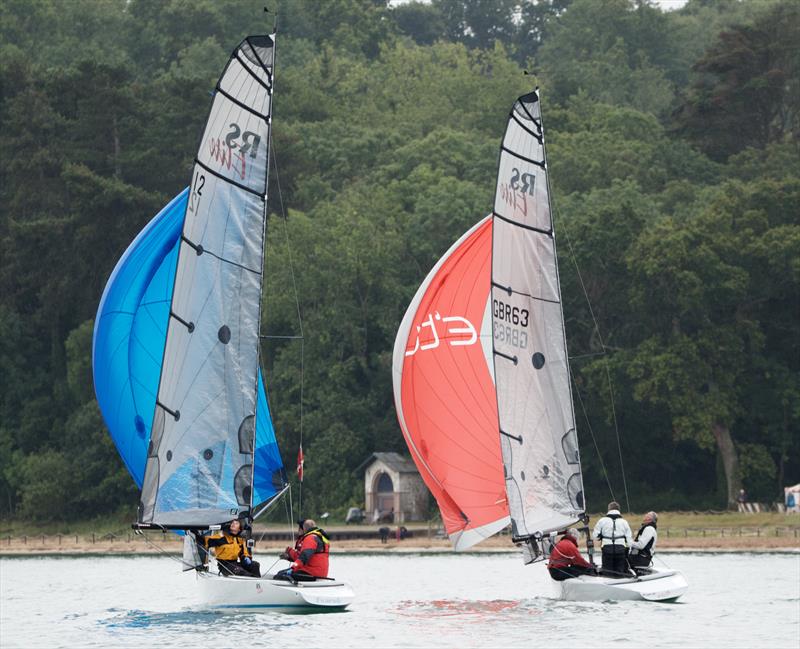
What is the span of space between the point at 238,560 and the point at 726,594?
41.1ft

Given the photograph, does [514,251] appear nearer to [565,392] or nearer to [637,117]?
[565,392]

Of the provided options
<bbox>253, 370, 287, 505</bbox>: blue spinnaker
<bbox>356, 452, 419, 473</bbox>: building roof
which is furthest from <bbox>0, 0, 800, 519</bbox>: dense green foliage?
<bbox>253, 370, 287, 505</bbox>: blue spinnaker

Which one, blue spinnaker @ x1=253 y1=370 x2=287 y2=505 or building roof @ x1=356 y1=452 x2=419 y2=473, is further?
building roof @ x1=356 y1=452 x2=419 y2=473

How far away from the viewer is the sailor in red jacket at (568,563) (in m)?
34.6

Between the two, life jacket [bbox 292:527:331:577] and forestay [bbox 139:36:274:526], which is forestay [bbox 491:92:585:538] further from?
forestay [bbox 139:36:274:526]

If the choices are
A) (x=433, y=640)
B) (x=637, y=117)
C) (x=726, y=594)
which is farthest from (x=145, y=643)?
(x=637, y=117)

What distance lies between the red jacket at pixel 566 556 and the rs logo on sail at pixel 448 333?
17.2ft

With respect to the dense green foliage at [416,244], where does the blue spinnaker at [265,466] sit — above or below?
below

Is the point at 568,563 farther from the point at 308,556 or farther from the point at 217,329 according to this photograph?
the point at 217,329

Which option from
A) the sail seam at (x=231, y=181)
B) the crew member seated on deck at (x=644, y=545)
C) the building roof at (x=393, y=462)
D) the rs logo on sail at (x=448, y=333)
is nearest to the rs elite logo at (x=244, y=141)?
the sail seam at (x=231, y=181)

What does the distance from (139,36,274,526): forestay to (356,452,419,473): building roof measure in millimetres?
41255

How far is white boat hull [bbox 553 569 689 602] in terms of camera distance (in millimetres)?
33562

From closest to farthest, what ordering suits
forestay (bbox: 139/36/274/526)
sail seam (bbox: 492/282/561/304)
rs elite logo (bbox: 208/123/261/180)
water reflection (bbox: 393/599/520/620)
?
forestay (bbox: 139/36/274/526), rs elite logo (bbox: 208/123/261/180), water reflection (bbox: 393/599/520/620), sail seam (bbox: 492/282/561/304)

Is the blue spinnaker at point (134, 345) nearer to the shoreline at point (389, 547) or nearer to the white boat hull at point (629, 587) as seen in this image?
the white boat hull at point (629, 587)
